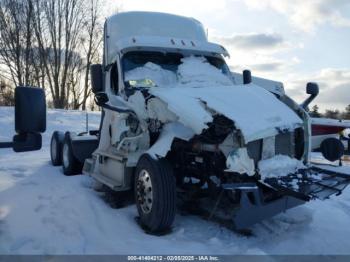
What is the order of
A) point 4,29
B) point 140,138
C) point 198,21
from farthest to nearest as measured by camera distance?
point 4,29 < point 198,21 < point 140,138

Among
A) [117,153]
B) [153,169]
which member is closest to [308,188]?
[153,169]

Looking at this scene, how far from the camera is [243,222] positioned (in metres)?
4.29

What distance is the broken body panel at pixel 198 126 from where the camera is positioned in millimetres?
4363

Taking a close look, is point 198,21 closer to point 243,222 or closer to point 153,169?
point 153,169

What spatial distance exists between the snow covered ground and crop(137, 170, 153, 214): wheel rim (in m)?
0.30

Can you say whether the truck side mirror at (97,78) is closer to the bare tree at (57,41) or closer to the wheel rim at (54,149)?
the wheel rim at (54,149)

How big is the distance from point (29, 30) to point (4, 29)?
1.79m

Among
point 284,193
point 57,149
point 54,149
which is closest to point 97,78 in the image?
point 284,193

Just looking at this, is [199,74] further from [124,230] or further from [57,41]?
[57,41]

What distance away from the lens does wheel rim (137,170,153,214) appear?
4.90 meters

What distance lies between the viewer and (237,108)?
452 cm

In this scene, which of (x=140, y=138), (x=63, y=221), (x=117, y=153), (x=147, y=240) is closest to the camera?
(x=147, y=240)

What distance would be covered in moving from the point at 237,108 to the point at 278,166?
777 mm

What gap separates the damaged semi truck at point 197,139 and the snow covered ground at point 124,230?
0.30 m
